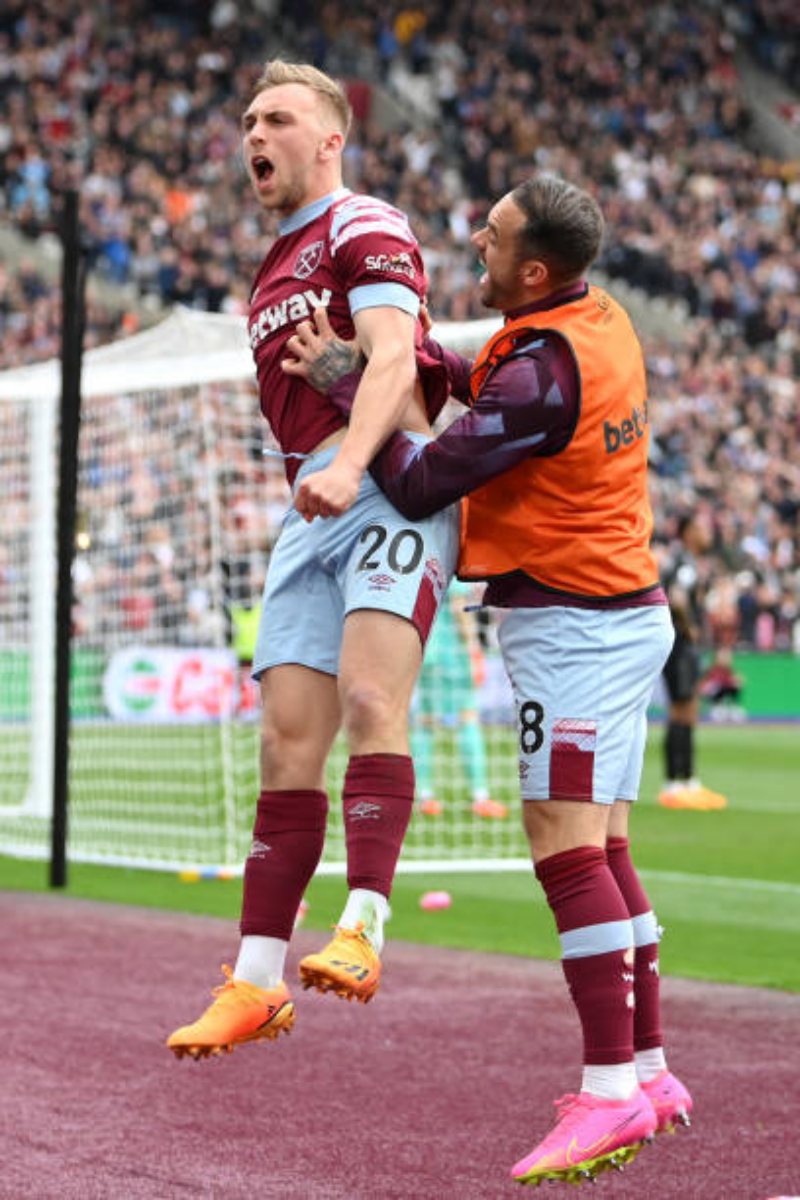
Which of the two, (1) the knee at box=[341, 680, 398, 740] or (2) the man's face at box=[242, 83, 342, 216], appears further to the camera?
(2) the man's face at box=[242, 83, 342, 216]

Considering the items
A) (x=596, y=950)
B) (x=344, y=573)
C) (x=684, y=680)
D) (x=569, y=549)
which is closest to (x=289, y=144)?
(x=344, y=573)

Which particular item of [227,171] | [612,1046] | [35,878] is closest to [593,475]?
[612,1046]

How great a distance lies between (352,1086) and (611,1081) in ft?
5.55

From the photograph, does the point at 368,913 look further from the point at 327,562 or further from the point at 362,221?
the point at 362,221

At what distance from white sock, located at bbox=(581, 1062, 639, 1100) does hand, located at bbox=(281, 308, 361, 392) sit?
1.59 m

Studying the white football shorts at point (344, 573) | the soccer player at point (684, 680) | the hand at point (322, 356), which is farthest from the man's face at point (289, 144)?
the soccer player at point (684, 680)

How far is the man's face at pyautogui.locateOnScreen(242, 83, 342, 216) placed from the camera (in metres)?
4.57

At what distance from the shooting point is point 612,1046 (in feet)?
14.2

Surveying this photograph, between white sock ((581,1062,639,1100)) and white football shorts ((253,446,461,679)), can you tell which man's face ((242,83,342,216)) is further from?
white sock ((581,1062,639,1100))

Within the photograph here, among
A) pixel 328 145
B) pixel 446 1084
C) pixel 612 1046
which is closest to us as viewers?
pixel 612 1046

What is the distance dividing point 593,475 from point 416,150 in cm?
2897

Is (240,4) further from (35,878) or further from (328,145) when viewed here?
(328,145)

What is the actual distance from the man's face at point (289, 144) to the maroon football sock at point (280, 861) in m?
1.37

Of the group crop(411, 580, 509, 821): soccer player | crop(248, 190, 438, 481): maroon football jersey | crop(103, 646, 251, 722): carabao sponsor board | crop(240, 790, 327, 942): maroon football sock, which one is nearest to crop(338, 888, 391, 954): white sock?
crop(240, 790, 327, 942): maroon football sock
